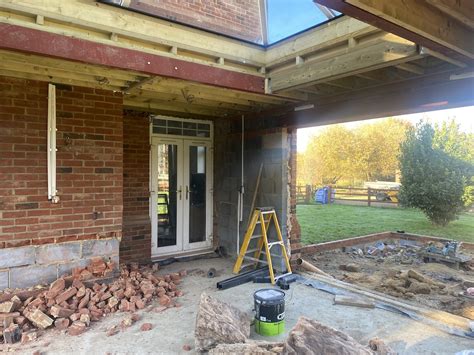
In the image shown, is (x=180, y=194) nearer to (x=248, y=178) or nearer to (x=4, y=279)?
(x=248, y=178)

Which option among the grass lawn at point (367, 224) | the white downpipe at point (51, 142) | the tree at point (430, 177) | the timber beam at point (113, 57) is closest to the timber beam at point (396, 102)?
the timber beam at point (113, 57)

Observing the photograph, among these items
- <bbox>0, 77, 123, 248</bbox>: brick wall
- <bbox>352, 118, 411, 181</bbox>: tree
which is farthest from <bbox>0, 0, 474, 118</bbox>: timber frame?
<bbox>352, 118, 411, 181</bbox>: tree

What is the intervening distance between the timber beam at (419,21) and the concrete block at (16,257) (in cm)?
373

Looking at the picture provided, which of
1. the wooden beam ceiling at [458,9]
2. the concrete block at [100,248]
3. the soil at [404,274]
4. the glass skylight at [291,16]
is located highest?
the glass skylight at [291,16]

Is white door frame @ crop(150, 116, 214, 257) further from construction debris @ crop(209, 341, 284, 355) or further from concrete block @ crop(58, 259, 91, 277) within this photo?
construction debris @ crop(209, 341, 284, 355)

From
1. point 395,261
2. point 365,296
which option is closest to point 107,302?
point 365,296

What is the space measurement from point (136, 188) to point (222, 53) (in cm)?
286

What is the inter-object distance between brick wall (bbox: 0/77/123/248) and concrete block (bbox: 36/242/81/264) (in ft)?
0.23

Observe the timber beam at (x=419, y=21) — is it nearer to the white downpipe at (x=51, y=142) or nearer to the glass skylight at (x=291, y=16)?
the glass skylight at (x=291, y=16)

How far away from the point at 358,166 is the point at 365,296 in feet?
65.7

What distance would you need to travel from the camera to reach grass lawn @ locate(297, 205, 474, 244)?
915 centimetres

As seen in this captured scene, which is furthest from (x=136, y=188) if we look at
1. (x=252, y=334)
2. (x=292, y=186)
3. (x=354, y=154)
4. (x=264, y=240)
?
(x=354, y=154)

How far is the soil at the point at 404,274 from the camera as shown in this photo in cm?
470

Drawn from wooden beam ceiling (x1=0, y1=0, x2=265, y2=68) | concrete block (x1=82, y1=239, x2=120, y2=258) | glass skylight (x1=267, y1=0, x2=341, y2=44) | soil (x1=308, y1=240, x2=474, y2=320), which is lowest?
soil (x1=308, y1=240, x2=474, y2=320)
